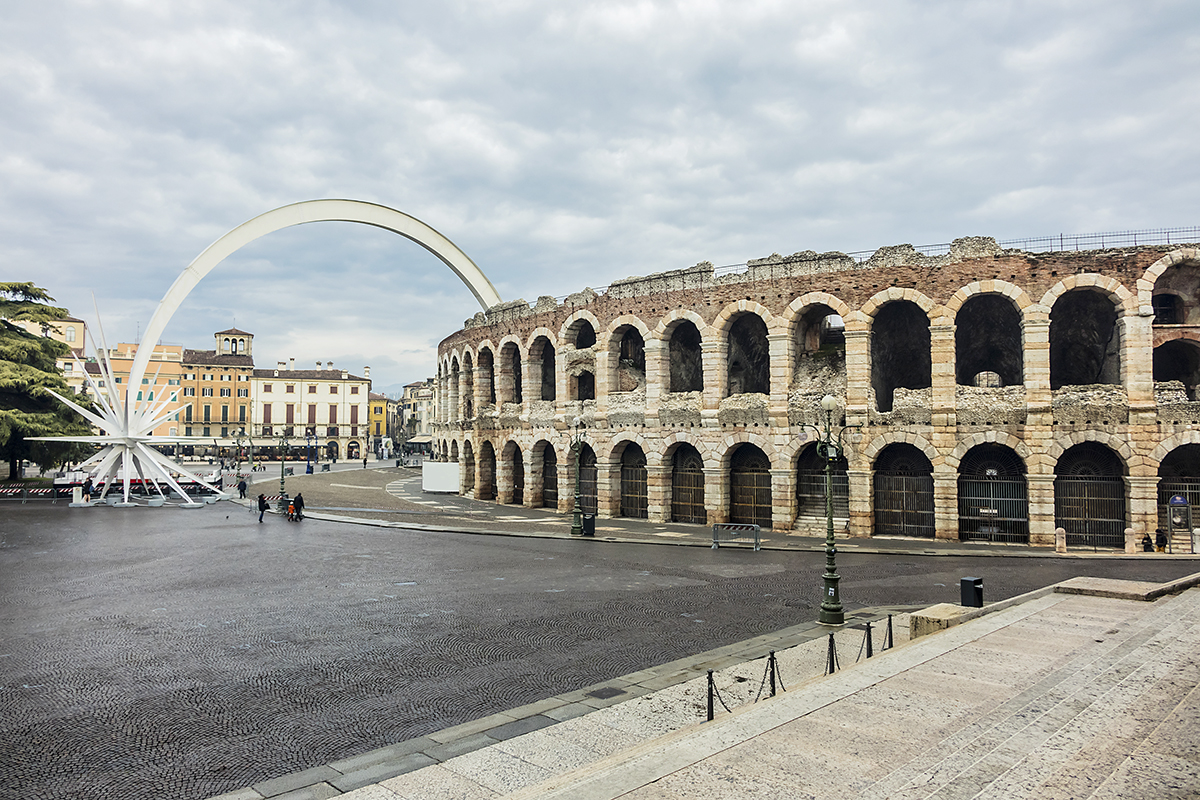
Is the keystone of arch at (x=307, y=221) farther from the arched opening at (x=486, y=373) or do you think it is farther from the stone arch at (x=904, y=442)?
the stone arch at (x=904, y=442)

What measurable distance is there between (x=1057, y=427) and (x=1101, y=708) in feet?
68.9

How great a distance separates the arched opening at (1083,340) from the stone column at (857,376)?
7871mm

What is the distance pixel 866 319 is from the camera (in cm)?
2864

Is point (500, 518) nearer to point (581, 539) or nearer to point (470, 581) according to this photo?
point (581, 539)

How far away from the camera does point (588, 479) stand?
37906 mm

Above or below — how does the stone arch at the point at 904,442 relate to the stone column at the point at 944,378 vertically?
below

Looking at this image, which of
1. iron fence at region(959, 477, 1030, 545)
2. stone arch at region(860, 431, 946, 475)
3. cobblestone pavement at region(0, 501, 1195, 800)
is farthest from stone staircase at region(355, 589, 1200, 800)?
iron fence at region(959, 477, 1030, 545)

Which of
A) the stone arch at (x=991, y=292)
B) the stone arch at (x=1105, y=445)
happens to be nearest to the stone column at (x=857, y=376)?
the stone arch at (x=991, y=292)

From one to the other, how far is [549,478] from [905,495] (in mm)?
20009

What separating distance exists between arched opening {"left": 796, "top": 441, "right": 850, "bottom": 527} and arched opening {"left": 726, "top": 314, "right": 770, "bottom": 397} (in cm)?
522

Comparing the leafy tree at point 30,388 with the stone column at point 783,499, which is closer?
the stone column at point 783,499

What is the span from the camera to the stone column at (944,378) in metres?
27.3

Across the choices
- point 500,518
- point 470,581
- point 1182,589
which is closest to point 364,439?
point 500,518

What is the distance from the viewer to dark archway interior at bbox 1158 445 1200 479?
86.3ft
